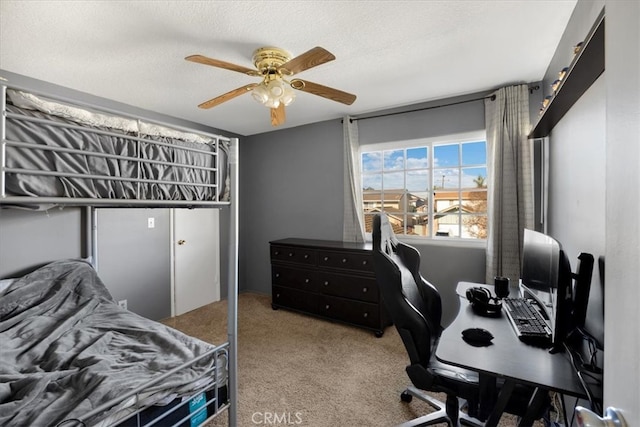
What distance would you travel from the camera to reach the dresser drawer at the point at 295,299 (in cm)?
341

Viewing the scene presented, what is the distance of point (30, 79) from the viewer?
2404 millimetres

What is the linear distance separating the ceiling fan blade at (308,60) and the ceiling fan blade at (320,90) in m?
0.11

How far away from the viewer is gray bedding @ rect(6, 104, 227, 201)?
37.7 inches

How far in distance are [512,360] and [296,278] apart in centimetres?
263

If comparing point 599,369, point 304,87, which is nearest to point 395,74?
point 304,87

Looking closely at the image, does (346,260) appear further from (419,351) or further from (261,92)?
(261,92)

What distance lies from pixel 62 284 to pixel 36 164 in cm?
159

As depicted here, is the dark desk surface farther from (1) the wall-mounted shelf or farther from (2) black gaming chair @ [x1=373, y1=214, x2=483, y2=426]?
(1) the wall-mounted shelf

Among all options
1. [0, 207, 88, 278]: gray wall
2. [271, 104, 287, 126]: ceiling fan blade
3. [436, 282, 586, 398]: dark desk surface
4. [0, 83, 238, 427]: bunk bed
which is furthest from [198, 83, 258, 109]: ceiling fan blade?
[436, 282, 586, 398]: dark desk surface

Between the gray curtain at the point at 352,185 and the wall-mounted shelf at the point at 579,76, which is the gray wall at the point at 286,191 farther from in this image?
the wall-mounted shelf at the point at 579,76

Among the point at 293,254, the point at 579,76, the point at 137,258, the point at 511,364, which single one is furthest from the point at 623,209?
the point at 137,258

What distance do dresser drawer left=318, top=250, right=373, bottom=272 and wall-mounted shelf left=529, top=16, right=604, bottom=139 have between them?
181 cm

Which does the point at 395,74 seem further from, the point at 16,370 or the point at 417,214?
the point at 16,370

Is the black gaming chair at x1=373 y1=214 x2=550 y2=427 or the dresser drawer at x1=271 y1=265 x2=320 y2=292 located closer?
the black gaming chair at x1=373 y1=214 x2=550 y2=427
